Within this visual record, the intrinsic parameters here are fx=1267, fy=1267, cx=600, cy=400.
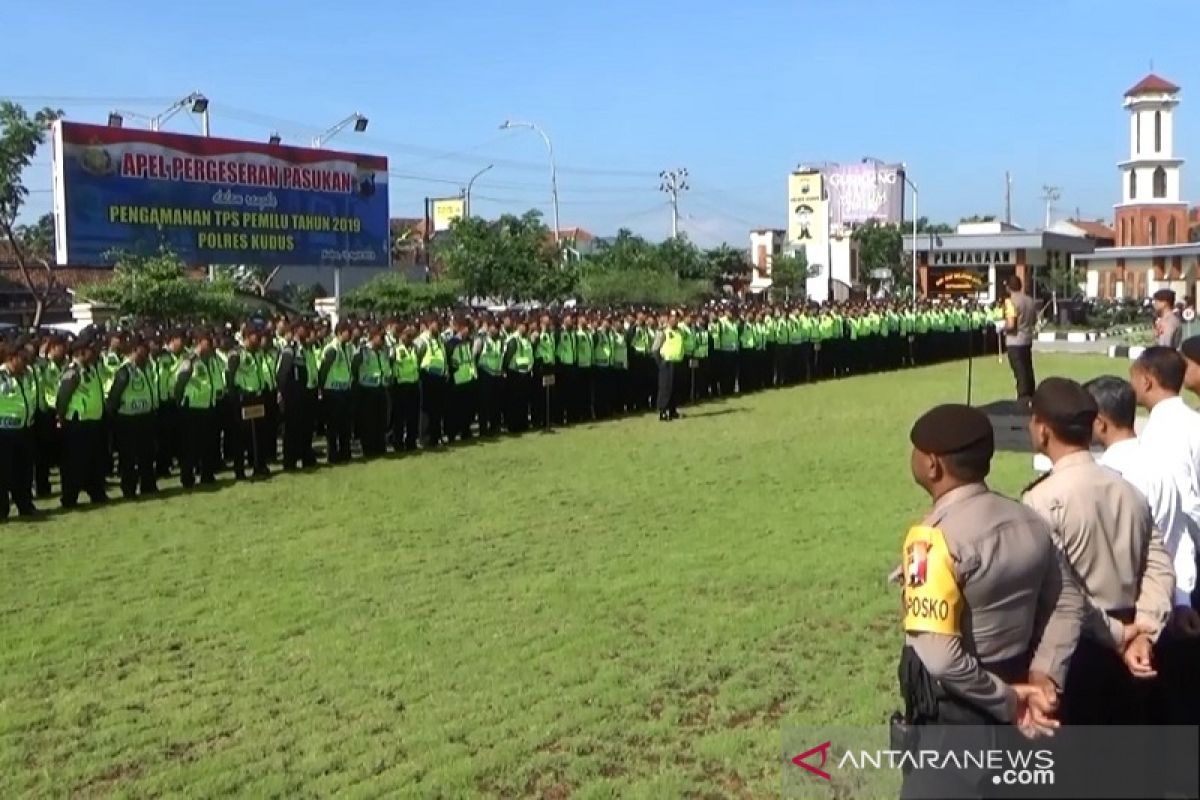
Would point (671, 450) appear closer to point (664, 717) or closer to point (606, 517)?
point (606, 517)

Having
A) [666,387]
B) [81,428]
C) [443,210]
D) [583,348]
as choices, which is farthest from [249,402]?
[443,210]

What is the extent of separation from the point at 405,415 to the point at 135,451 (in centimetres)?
385

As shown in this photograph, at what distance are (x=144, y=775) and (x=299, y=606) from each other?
2.70 meters

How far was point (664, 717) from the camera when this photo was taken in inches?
219

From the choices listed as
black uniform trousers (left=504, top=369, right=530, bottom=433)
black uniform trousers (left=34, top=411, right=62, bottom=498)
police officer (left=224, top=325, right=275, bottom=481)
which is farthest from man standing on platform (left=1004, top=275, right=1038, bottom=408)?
black uniform trousers (left=34, top=411, right=62, bottom=498)

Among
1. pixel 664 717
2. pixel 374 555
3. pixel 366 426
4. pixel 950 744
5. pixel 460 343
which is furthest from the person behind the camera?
pixel 460 343

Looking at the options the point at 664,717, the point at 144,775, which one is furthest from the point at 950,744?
the point at 144,775

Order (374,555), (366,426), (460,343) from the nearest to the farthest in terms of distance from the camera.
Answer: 1. (374,555)
2. (366,426)
3. (460,343)

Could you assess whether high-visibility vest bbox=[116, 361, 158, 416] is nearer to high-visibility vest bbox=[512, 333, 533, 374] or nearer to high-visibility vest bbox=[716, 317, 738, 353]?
high-visibility vest bbox=[512, 333, 533, 374]

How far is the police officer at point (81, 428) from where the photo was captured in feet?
38.3

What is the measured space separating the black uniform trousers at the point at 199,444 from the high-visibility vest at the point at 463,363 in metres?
3.63

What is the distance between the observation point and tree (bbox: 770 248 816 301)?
220 feet

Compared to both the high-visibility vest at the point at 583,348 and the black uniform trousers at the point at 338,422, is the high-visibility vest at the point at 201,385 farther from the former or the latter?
the high-visibility vest at the point at 583,348

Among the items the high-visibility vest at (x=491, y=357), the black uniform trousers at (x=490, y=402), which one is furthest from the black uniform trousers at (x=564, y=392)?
the high-visibility vest at (x=491, y=357)
